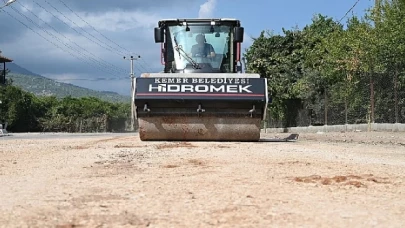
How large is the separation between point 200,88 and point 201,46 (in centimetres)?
231

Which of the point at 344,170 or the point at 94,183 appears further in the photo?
the point at 344,170

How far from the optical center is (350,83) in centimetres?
2191

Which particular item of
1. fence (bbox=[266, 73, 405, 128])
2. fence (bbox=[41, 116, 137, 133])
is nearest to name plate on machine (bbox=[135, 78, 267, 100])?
fence (bbox=[266, 73, 405, 128])

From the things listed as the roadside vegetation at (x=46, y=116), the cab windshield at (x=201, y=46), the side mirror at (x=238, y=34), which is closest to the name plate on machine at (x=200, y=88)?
the cab windshield at (x=201, y=46)

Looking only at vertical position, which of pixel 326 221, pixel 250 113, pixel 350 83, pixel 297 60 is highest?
pixel 297 60

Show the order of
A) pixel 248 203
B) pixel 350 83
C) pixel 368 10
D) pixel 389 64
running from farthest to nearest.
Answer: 1. pixel 368 10
2. pixel 350 83
3. pixel 389 64
4. pixel 248 203

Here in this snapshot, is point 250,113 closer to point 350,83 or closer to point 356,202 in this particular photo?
point 356,202

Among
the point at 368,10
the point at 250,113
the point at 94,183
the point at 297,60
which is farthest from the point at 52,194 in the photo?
the point at 297,60

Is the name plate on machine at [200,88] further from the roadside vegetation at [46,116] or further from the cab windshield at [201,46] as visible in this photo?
the roadside vegetation at [46,116]

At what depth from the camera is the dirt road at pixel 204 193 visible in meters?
3.68

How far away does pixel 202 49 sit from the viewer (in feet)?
46.1

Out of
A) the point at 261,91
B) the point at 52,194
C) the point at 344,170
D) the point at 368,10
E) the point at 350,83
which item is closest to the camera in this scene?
the point at 52,194

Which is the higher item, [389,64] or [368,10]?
[368,10]

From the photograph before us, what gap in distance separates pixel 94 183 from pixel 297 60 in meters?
31.9
